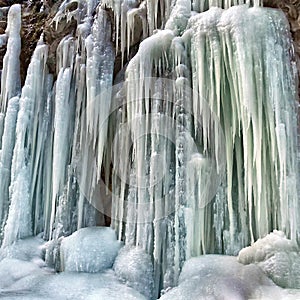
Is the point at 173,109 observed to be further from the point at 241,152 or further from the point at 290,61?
the point at 290,61

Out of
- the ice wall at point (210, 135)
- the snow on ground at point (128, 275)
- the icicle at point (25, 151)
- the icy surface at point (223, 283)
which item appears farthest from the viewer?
the icicle at point (25, 151)

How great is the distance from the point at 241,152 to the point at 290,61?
1.01 metres

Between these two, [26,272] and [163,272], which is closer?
[163,272]

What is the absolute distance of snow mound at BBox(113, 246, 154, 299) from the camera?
16.1 ft

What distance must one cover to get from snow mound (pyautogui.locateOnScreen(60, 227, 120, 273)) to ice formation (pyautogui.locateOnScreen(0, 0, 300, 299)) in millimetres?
22

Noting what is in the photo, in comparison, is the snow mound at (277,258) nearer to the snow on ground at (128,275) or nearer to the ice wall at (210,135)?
the snow on ground at (128,275)

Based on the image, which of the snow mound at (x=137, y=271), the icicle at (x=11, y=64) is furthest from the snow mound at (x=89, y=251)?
the icicle at (x=11, y=64)

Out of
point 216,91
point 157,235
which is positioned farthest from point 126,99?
point 157,235

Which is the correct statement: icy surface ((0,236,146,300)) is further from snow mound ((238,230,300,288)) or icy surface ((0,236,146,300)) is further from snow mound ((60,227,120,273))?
snow mound ((238,230,300,288))

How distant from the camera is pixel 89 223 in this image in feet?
20.4

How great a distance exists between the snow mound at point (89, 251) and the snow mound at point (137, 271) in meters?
0.23

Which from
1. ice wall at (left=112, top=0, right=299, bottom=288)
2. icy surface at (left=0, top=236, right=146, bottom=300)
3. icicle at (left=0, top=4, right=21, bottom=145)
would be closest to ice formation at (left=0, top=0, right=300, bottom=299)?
ice wall at (left=112, top=0, right=299, bottom=288)

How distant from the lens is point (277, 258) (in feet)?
14.1

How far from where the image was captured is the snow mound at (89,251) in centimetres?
541
